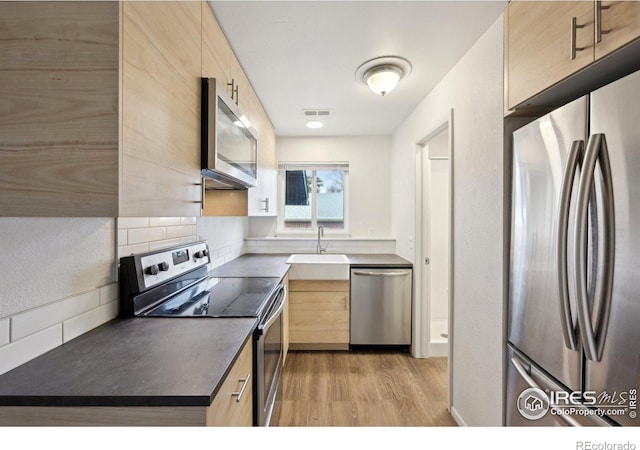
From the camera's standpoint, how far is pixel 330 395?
7.06ft

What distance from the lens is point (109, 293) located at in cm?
122

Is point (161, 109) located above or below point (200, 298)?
above

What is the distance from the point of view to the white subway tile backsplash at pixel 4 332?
2.65 ft

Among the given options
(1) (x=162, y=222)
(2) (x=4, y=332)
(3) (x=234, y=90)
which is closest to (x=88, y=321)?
(2) (x=4, y=332)

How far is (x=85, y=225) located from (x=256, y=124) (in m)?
1.49

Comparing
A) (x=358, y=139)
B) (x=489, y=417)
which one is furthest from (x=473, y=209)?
(x=358, y=139)

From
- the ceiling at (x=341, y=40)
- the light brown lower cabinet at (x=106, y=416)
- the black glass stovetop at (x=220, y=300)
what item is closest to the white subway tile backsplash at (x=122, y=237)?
the black glass stovetop at (x=220, y=300)

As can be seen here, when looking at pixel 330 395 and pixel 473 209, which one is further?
pixel 330 395

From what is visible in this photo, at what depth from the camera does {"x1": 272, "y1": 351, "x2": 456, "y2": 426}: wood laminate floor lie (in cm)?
190

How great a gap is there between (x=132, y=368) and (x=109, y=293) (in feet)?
1.74

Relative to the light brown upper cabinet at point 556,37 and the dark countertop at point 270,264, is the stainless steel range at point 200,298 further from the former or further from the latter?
the light brown upper cabinet at point 556,37

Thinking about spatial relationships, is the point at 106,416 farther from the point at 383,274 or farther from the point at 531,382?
the point at 383,274
